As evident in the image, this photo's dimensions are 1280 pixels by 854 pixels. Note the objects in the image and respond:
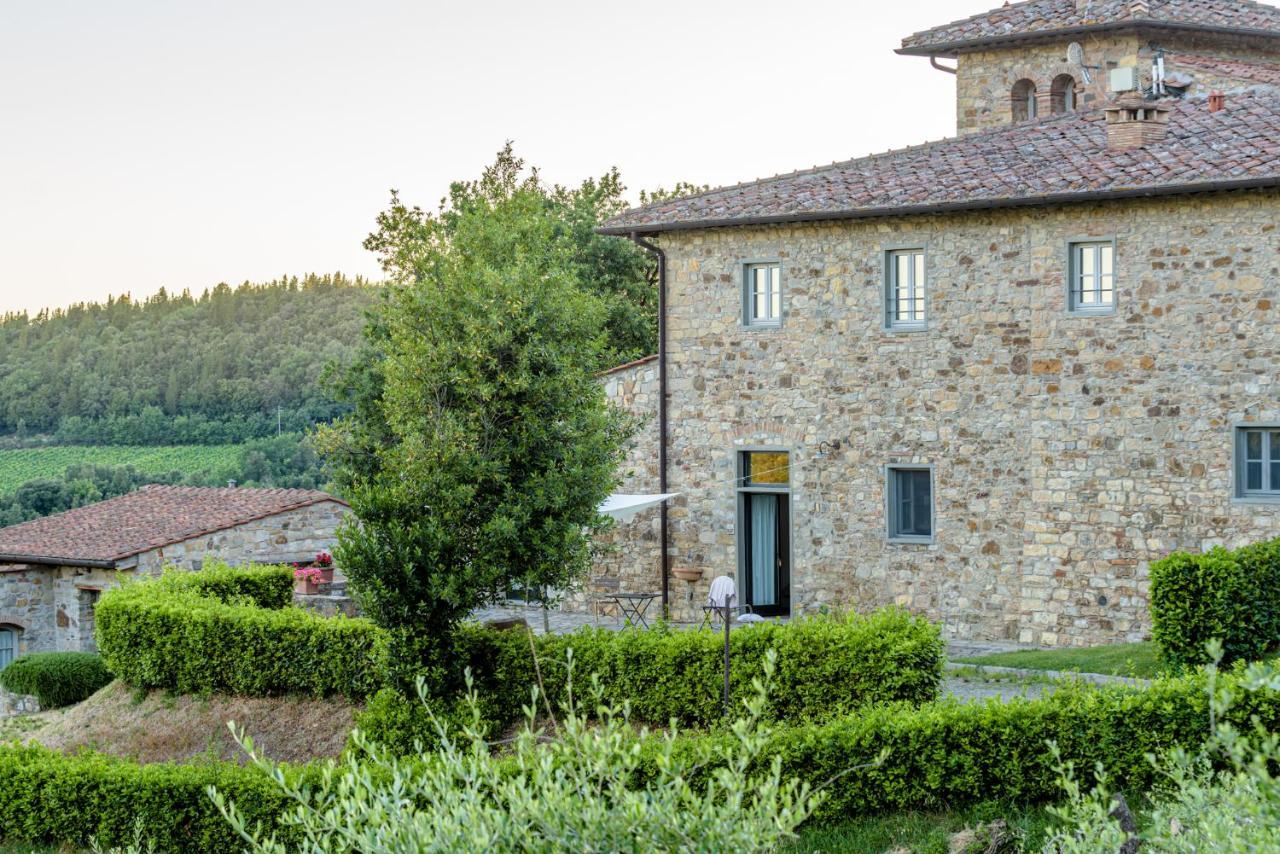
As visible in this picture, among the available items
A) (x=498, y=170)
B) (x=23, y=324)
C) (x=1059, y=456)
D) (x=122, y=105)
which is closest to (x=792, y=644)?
(x=1059, y=456)

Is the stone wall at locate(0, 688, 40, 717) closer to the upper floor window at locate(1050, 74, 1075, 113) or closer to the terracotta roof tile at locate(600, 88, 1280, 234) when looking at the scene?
the terracotta roof tile at locate(600, 88, 1280, 234)

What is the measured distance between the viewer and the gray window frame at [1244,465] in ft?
57.3

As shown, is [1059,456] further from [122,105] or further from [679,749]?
[122,105]

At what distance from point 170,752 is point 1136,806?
10340 millimetres

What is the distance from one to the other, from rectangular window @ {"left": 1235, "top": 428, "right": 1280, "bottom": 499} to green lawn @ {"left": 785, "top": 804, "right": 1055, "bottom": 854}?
28.4ft

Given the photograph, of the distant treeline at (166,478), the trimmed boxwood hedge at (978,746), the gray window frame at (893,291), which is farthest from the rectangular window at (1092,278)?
the distant treeline at (166,478)

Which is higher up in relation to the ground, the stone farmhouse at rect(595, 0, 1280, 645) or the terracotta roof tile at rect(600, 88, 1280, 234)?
the terracotta roof tile at rect(600, 88, 1280, 234)

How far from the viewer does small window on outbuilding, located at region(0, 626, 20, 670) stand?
27062mm

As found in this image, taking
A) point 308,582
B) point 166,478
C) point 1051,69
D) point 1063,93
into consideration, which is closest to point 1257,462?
point 1063,93

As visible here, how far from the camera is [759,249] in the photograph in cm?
2098

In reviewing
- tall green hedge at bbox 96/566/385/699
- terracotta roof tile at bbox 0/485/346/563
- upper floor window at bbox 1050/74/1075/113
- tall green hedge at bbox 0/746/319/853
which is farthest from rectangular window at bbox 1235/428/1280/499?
terracotta roof tile at bbox 0/485/346/563

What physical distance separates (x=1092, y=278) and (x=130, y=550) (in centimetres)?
1671

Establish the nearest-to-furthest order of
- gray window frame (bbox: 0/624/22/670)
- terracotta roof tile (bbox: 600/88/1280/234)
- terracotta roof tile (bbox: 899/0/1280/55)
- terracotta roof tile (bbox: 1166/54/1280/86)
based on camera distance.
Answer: terracotta roof tile (bbox: 600/88/1280/234)
terracotta roof tile (bbox: 1166/54/1280/86)
terracotta roof tile (bbox: 899/0/1280/55)
gray window frame (bbox: 0/624/22/670)

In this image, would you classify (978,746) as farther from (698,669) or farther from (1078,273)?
(1078,273)
